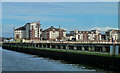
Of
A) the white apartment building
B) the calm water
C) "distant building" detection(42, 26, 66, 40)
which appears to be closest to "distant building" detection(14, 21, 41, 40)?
the white apartment building

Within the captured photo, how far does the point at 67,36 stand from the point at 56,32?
1276cm

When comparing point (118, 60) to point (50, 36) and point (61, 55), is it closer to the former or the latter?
point (61, 55)

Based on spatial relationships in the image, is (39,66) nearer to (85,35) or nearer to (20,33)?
(85,35)

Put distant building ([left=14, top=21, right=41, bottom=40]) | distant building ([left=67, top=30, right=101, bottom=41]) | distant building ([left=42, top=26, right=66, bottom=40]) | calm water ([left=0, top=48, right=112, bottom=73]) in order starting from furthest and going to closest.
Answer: distant building ([left=67, top=30, right=101, bottom=41]) → distant building ([left=42, top=26, right=66, bottom=40]) → distant building ([left=14, top=21, right=41, bottom=40]) → calm water ([left=0, top=48, right=112, bottom=73])

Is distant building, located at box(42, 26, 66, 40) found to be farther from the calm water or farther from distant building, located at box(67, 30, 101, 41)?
the calm water

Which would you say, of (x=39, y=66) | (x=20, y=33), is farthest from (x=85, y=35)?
(x=39, y=66)

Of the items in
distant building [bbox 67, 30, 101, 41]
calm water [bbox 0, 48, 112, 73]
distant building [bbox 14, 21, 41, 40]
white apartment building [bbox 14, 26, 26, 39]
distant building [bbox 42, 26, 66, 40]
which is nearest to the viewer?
calm water [bbox 0, 48, 112, 73]

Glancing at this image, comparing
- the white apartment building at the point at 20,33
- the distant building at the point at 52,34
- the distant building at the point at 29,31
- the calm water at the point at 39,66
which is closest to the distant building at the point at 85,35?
the distant building at the point at 52,34

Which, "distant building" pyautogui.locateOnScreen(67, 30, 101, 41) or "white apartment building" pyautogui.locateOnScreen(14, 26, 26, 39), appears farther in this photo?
"distant building" pyautogui.locateOnScreen(67, 30, 101, 41)

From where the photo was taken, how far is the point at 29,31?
571 ft

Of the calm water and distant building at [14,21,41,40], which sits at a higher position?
distant building at [14,21,41,40]

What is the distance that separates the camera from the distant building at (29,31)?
167125 millimetres

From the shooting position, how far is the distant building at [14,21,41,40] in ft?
548

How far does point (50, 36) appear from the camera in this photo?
176375mm
